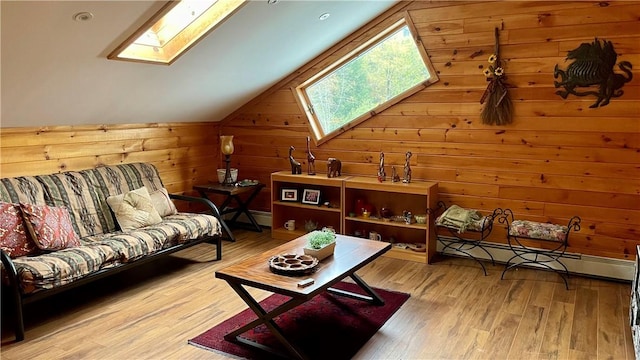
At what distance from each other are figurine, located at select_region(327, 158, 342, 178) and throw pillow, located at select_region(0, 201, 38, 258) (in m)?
2.57

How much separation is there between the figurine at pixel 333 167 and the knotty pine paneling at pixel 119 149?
1.55m

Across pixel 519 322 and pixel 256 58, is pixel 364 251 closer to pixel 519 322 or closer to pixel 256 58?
pixel 519 322

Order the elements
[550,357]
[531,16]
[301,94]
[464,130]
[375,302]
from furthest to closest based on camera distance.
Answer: [301,94], [464,130], [531,16], [375,302], [550,357]

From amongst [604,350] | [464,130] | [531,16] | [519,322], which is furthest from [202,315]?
[531,16]

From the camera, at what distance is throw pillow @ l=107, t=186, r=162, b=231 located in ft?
12.8

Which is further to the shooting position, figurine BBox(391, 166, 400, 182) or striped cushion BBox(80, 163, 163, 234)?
figurine BBox(391, 166, 400, 182)

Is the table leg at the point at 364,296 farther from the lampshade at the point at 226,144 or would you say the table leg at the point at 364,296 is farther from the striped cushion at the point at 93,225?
the lampshade at the point at 226,144

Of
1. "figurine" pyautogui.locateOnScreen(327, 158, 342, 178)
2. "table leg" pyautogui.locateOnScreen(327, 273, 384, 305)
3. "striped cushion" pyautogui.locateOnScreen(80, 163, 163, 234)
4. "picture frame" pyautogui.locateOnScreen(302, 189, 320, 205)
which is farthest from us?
"picture frame" pyautogui.locateOnScreen(302, 189, 320, 205)

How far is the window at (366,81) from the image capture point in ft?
14.9

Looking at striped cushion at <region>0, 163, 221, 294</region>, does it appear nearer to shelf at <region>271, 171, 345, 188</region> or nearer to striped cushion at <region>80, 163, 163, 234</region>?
striped cushion at <region>80, 163, 163, 234</region>

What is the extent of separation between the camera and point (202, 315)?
321 centimetres

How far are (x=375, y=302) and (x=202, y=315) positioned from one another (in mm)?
1165

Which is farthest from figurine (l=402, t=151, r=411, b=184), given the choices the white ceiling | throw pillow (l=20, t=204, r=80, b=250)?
throw pillow (l=20, t=204, r=80, b=250)

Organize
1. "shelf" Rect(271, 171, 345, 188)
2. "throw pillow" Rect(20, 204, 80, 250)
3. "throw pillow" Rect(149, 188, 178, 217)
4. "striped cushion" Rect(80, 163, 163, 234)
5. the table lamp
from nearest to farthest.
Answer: "throw pillow" Rect(20, 204, 80, 250)
"striped cushion" Rect(80, 163, 163, 234)
"throw pillow" Rect(149, 188, 178, 217)
"shelf" Rect(271, 171, 345, 188)
the table lamp
